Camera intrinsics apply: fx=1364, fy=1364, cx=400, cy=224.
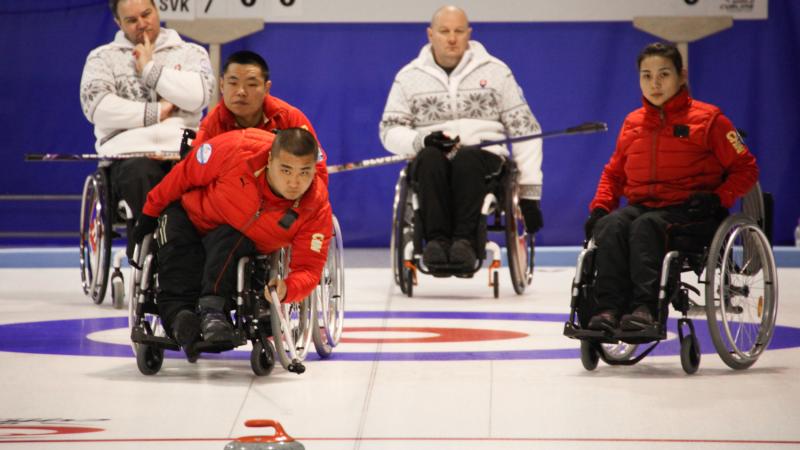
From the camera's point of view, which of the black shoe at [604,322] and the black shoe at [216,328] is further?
the black shoe at [604,322]

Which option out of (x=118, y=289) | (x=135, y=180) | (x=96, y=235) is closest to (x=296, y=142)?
(x=135, y=180)

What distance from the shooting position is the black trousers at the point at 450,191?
546cm

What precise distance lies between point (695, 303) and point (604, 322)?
29 cm

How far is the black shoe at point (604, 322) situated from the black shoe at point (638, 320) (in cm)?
3

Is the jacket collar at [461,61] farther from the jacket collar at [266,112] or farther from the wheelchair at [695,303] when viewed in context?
the wheelchair at [695,303]

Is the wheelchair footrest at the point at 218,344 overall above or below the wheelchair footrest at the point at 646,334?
above

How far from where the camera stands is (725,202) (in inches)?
149

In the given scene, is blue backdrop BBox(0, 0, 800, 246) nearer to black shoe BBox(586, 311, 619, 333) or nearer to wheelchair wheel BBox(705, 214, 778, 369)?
wheelchair wheel BBox(705, 214, 778, 369)

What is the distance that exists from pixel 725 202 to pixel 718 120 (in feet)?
0.76

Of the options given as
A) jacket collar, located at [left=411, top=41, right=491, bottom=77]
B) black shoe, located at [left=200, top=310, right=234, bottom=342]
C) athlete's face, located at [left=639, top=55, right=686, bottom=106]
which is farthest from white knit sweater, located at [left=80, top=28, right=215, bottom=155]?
athlete's face, located at [left=639, top=55, right=686, bottom=106]

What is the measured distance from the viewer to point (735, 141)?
3.78 meters

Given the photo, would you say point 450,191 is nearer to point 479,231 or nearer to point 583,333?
point 479,231

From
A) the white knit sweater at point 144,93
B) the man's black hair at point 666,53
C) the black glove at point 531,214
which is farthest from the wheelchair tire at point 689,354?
the white knit sweater at point 144,93

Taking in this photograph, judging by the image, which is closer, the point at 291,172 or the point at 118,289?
the point at 291,172
